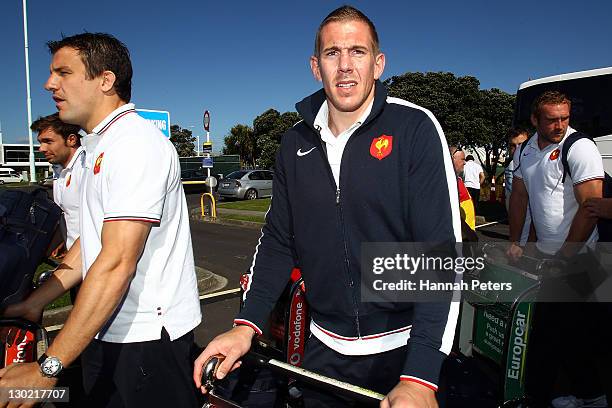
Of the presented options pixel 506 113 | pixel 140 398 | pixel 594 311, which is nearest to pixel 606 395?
pixel 594 311

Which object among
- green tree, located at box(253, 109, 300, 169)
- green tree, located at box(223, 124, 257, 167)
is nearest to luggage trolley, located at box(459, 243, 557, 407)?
green tree, located at box(253, 109, 300, 169)

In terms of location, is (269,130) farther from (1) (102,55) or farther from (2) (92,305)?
Result: (2) (92,305)

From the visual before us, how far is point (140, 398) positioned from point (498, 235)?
11.7 meters

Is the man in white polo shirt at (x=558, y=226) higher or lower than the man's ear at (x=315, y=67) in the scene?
lower

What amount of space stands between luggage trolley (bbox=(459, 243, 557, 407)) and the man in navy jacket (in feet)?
4.96

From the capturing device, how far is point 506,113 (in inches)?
1374

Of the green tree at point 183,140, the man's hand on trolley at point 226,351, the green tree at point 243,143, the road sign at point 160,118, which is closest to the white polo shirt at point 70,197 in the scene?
the man's hand on trolley at point 226,351

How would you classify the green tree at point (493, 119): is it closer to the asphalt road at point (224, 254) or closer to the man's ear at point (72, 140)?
the asphalt road at point (224, 254)

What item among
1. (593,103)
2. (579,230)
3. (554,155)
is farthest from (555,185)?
(593,103)

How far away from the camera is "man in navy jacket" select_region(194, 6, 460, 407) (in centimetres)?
167

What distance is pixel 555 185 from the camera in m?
3.62

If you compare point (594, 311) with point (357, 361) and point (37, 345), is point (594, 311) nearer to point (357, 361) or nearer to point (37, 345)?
point (357, 361)

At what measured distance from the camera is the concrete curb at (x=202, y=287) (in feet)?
18.6

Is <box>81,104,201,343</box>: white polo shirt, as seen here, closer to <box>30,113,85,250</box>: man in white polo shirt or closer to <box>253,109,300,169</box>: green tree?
<box>30,113,85,250</box>: man in white polo shirt
